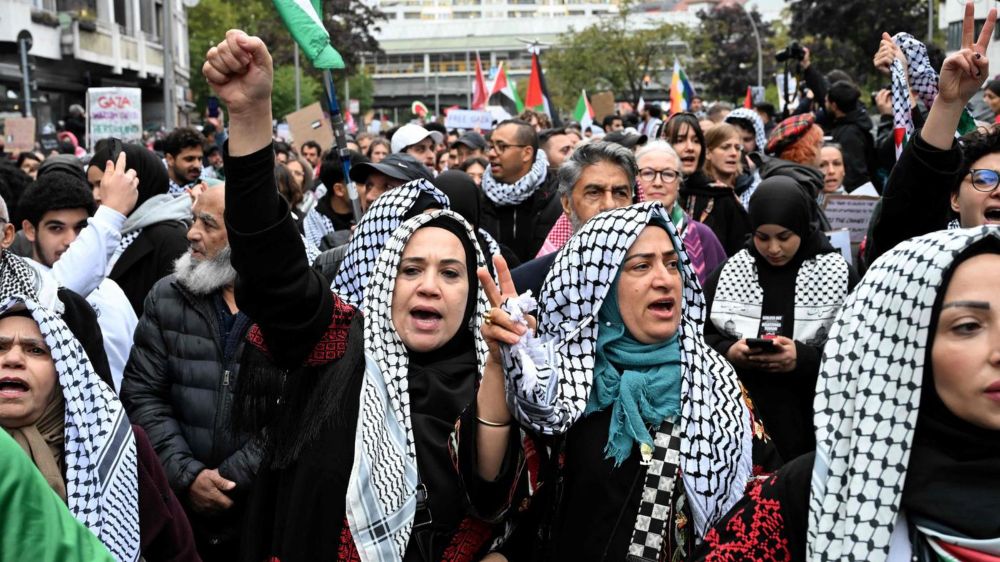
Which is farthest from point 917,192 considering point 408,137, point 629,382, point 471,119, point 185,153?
point 471,119

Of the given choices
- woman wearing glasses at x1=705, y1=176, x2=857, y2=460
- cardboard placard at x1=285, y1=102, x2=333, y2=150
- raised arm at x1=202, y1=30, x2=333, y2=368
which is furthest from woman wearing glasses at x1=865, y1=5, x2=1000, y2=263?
cardboard placard at x1=285, y1=102, x2=333, y2=150

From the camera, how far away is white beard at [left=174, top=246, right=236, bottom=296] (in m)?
4.90

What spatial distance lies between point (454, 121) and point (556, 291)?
17.7 metres

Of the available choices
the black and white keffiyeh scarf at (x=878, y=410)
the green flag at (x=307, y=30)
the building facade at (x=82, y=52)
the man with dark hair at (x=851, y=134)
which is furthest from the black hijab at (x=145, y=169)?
the building facade at (x=82, y=52)

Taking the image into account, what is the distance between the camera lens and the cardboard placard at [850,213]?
759 centimetres

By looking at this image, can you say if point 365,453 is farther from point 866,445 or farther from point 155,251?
point 155,251

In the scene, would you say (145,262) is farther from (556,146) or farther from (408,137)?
(556,146)

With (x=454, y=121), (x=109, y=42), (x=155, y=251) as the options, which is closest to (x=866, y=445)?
(x=155, y=251)

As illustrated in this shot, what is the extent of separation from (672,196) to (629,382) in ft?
10.8

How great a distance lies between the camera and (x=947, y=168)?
3.75 meters

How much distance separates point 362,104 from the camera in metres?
89.0

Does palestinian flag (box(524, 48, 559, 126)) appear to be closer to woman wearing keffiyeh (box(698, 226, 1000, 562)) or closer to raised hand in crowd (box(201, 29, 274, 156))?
raised hand in crowd (box(201, 29, 274, 156))

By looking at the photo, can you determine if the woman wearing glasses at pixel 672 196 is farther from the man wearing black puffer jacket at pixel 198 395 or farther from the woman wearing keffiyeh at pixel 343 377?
the woman wearing keffiyeh at pixel 343 377

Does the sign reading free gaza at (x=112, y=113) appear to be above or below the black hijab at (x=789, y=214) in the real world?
above
